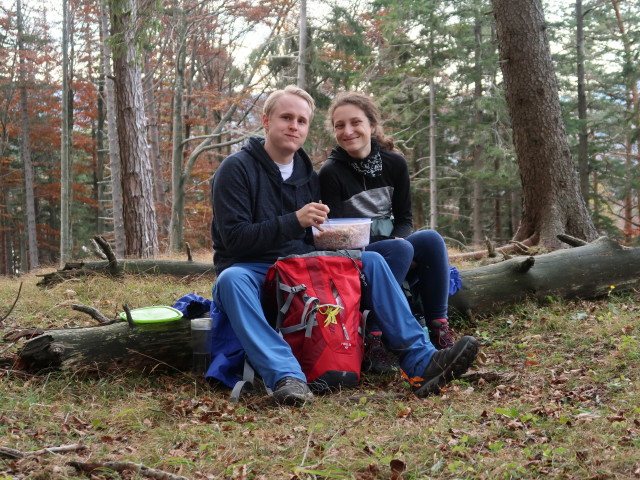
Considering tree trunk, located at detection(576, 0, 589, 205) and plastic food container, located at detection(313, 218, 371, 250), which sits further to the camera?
tree trunk, located at detection(576, 0, 589, 205)

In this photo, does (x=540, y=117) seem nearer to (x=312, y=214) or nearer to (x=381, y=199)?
(x=381, y=199)

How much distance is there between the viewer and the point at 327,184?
12.3 ft

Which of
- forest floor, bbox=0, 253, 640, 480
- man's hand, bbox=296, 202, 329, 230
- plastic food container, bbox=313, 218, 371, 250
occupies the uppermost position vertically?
man's hand, bbox=296, 202, 329, 230

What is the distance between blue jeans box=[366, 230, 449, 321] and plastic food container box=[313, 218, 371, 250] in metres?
0.22

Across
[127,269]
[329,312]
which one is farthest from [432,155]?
[329,312]

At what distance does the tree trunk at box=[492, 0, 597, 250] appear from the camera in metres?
5.96

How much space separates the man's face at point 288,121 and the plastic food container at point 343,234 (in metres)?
0.52

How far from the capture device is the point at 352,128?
3691 mm

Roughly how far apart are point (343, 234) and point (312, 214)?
27cm

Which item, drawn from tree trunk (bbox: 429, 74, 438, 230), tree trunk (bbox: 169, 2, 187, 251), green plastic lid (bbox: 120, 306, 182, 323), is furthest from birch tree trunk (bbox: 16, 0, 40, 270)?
green plastic lid (bbox: 120, 306, 182, 323)

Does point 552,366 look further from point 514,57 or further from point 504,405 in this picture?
point 514,57

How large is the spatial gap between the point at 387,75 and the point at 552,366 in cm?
1061

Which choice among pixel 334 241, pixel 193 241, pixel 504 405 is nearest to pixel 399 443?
pixel 504 405

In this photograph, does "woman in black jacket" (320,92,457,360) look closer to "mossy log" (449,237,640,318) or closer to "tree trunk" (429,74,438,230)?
"mossy log" (449,237,640,318)
